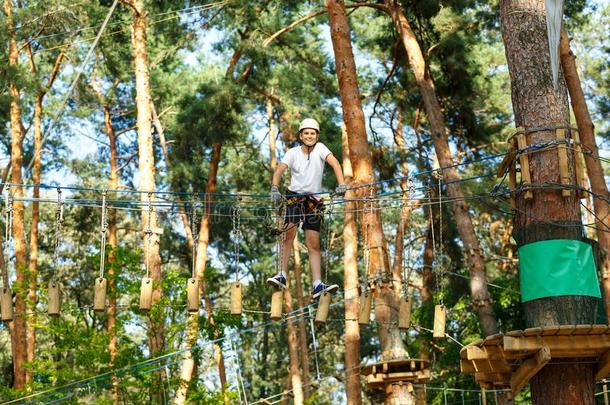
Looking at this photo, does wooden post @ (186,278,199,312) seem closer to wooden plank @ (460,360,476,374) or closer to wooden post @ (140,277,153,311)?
wooden post @ (140,277,153,311)

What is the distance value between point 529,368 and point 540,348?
0.90 feet

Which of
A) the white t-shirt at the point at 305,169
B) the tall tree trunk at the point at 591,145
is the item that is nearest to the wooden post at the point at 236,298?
the white t-shirt at the point at 305,169

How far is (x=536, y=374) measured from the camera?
6512 millimetres

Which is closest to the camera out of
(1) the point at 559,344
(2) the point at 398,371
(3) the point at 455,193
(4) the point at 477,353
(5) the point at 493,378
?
(1) the point at 559,344

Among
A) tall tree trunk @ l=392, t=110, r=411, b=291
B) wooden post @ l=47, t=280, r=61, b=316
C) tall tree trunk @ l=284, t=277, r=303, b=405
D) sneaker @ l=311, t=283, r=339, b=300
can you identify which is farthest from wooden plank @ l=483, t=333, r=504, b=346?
tall tree trunk @ l=284, t=277, r=303, b=405

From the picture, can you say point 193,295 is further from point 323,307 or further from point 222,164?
point 222,164

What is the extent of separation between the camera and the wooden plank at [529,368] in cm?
602

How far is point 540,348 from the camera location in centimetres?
606

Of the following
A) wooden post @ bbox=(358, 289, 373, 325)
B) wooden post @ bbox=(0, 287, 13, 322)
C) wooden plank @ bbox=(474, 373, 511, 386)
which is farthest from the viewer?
wooden post @ bbox=(358, 289, 373, 325)

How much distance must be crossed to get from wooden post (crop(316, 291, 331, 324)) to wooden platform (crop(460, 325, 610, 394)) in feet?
4.77

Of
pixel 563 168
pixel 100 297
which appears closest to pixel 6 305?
pixel 100 297

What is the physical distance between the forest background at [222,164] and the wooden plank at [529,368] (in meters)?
5.58

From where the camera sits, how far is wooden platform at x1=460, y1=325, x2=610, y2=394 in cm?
605

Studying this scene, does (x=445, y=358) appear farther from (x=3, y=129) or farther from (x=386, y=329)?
(x=3, y=129)
